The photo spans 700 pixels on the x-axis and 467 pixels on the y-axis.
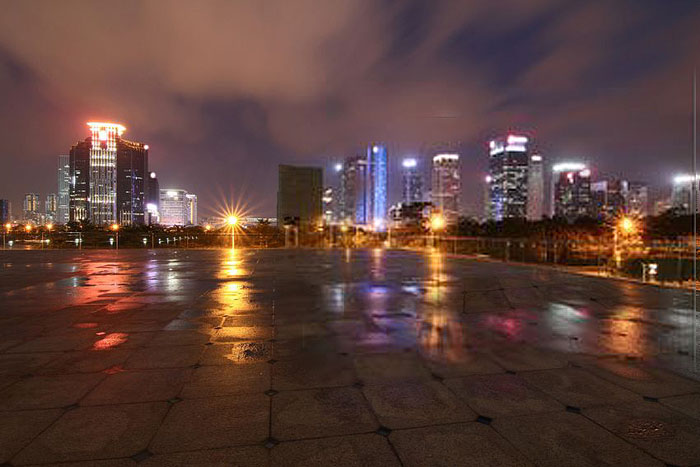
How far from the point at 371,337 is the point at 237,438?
326 centimetres

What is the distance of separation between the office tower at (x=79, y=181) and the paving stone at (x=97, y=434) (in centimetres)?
16754

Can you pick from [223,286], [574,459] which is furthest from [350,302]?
[574,459]

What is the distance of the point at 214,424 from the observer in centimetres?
349

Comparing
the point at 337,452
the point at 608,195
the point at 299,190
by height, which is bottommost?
the point at 337,452

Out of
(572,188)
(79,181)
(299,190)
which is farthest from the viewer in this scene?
(572,188)

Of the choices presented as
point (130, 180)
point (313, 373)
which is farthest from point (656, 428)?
point (130, 180)

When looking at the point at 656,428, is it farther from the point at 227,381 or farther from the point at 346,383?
the point at 227,381

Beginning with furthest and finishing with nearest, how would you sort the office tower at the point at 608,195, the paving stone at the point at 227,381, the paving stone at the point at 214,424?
the office tower at the point at 608,195 < the paving stone at the point at 227,381 < the paving stone at the point at 214,424

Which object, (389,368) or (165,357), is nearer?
(389,368)

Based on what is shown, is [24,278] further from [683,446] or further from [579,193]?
[579,193]

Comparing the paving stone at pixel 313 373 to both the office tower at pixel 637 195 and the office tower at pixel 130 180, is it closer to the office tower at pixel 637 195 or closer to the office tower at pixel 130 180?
the office tower at pixel 130 180

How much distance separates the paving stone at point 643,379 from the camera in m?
4.23

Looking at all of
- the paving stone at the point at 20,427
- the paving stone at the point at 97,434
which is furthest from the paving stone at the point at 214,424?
the paving stone at the point at 20,427

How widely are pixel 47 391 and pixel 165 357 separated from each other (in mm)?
1345
